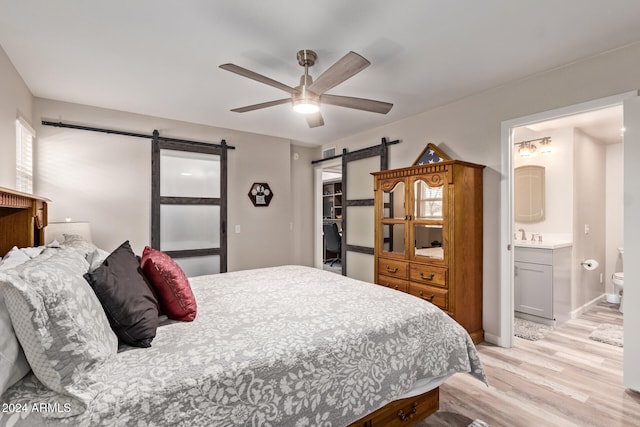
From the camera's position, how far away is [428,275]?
10.3ft

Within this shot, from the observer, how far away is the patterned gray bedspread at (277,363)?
1.02 meters

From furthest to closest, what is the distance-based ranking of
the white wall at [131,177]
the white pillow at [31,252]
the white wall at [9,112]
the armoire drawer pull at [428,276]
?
the white wall at [131,177] < the armoire drawer pull at [428,276] < the white wall at [9,112] < the white pillow at [31,252]

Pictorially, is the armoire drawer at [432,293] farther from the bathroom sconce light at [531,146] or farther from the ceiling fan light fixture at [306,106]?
the bathroom sconce light at [531,146]

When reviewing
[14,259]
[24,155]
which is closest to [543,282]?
[14,259]

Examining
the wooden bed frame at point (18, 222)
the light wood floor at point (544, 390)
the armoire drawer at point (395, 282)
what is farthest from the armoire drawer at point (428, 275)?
the wooden bed frame at point (18, 222)

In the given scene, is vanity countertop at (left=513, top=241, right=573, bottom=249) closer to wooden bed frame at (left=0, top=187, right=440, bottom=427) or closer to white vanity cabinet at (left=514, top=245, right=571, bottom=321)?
white vanity cabinet at (left=514, top=245, right=571, bottom=321)

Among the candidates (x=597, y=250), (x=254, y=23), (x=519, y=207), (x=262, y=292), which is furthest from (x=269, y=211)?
(x=597, y=250)

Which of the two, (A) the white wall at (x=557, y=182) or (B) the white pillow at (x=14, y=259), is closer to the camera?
(B) the white pillow at (x=14, y=259)

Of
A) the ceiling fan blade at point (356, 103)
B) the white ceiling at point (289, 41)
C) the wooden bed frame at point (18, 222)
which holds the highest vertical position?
the white ceiling at point (289, 41)

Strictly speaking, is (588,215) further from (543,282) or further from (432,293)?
(432,293)

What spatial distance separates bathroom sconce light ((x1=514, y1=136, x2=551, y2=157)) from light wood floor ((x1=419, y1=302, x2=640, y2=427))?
96.7 inches

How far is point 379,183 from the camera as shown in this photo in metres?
3.76

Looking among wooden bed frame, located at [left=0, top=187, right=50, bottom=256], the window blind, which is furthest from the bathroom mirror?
the window blind

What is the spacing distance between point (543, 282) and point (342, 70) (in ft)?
11.6
